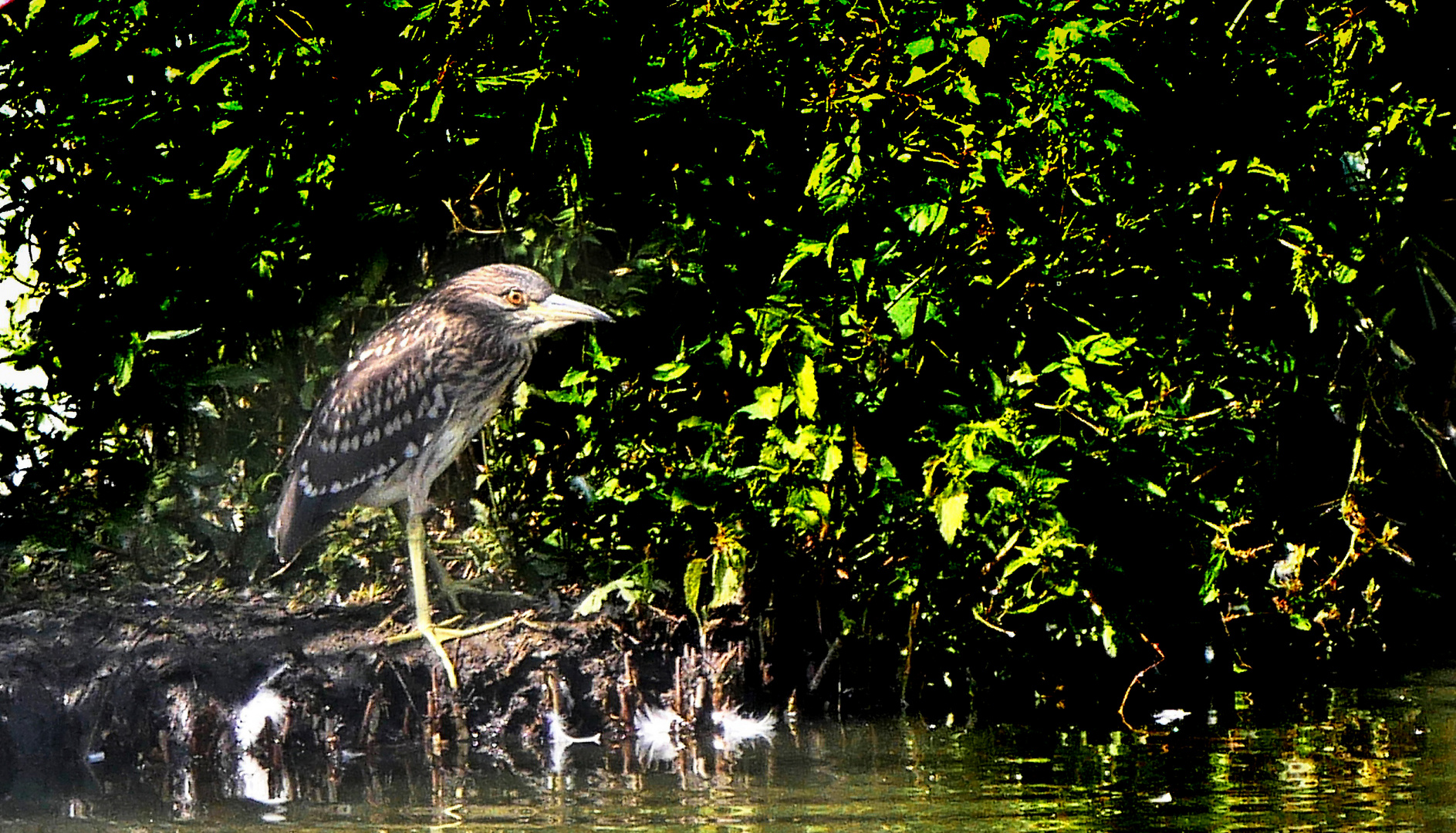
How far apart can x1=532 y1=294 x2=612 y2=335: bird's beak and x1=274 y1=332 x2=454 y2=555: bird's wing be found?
1.33 feet

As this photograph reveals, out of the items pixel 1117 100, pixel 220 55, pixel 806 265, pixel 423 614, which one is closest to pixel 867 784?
pixel 806 265

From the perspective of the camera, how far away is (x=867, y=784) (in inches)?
188

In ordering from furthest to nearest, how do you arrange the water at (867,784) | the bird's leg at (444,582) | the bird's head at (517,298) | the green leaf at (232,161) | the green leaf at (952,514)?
the bird's leg at (444,582), the bird's head at (517,298), the green leaf at (232,161), the green leaf at (952,514), the water at (867,784)

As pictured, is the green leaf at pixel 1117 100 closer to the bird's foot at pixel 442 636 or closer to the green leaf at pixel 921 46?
the green leaf at pixel 921 46

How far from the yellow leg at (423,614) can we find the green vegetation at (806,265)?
0.36 metres

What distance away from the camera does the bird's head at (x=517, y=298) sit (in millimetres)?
5160

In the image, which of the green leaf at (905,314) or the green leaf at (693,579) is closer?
the green leaf at (905,314)

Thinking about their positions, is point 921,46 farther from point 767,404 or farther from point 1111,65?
point 767,404

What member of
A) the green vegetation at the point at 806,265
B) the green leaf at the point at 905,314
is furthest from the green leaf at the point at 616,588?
the green leaf at the point at 905,314

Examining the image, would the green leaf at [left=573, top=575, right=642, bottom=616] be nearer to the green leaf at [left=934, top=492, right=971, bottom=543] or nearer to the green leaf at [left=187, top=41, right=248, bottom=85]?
the green leaf at [left=934, top=492, right=971, bottom=543]

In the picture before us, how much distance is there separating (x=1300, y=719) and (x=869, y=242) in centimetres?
210

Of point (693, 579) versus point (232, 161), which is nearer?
point (232, 161)

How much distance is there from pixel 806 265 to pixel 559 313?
738 millimetres

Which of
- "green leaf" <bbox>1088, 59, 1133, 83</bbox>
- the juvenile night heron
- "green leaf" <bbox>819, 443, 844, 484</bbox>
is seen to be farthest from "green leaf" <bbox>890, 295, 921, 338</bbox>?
the juvenile night heron
